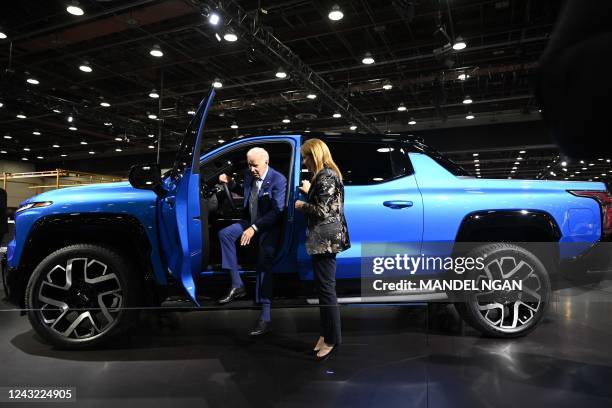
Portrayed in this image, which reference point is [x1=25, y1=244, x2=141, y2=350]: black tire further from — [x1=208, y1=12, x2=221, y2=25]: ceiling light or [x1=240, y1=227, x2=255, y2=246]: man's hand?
[x1=208, y1=12, x2=221, y2=25]: ceiling light

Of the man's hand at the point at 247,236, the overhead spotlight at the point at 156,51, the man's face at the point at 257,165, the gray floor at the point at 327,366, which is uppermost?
the overhead spotlight at the point at 156,51

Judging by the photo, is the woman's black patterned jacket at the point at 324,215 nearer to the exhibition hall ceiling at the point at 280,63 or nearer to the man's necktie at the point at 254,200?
the man's necktie at the point at 254,200

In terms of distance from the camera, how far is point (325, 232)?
2.68 m

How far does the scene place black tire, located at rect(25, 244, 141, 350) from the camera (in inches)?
111

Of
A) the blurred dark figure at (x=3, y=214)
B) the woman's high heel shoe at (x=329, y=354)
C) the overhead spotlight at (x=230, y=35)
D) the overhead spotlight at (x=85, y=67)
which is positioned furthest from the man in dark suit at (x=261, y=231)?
the overhead spotlight at (x=85, y=67)

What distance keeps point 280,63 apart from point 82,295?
6.69m

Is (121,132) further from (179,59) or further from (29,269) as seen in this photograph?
(29,269)

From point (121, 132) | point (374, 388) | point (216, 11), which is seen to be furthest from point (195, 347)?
point (121, 132)

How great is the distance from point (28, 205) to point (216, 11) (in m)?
4.65

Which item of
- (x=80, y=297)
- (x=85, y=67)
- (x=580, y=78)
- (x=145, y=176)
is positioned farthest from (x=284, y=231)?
(x=85, y=67)

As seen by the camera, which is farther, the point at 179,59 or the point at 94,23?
the point at 179,59

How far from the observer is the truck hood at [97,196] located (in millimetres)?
2982

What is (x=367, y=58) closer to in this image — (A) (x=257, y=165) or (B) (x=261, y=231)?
(A) (x=257, y=165)

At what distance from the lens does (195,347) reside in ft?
9.03
